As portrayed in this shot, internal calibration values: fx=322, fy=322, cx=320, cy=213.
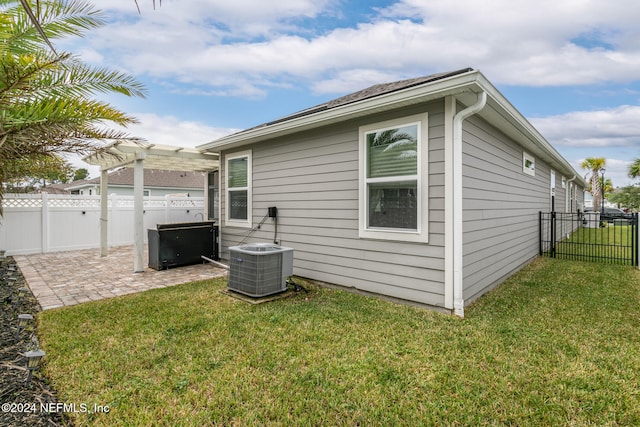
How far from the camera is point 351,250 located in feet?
15.0

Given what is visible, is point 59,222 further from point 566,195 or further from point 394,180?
point 566,195

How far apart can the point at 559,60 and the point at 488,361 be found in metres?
10.4

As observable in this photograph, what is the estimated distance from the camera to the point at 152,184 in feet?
64.6

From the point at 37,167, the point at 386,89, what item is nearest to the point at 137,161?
the point at 37,167

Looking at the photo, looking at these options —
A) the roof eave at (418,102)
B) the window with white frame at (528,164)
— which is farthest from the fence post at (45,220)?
the window with white frame at (528,164)

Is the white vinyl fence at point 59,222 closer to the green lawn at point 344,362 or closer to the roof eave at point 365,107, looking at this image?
the roof eave at point 365,107

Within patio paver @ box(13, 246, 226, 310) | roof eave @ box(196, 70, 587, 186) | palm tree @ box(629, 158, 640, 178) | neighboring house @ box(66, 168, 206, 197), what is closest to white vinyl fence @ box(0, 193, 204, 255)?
patio paver @ box(13, 246, 226, 310)

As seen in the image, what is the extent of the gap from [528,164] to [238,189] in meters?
6.11

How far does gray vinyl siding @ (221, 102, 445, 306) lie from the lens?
3.71 meters

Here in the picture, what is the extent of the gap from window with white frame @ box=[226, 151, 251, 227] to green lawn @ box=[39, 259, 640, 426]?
8.11 ft

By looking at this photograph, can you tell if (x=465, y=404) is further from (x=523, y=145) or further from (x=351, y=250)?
(x=523, y=145)

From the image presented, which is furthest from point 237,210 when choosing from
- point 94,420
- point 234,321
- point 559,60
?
point 559,60

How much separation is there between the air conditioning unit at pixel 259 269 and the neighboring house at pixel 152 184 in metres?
15.1

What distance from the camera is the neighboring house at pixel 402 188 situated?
3.60 metres
